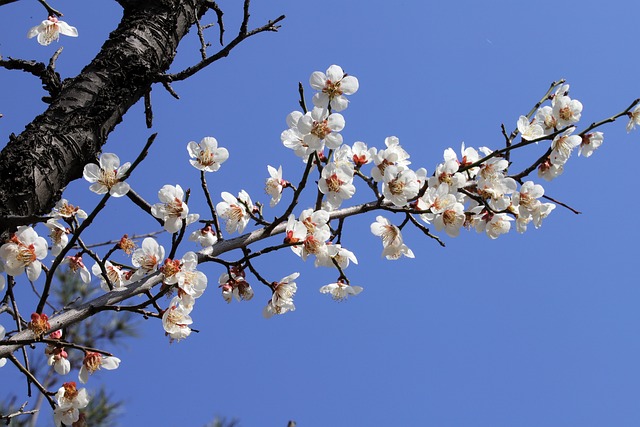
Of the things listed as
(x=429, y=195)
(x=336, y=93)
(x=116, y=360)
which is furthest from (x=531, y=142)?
(x=116, y=360)

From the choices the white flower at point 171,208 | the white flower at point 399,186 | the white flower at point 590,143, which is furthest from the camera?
the white flower at point 590,143

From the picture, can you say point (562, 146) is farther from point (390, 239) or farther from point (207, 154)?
point (207, 154)

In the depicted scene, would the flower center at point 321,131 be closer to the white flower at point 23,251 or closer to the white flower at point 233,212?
the white flower at point 233,212

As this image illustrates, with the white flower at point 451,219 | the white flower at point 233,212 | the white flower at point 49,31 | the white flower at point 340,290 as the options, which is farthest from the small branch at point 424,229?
the white flower at point 49,31

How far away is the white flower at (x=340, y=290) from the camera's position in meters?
1.84

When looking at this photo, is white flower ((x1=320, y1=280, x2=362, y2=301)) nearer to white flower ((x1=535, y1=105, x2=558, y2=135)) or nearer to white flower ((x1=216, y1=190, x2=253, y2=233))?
white flower ((x1=216, y1=190, x2=253, y2=233))

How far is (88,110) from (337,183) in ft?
2.30

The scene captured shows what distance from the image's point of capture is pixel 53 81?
1.66 metres

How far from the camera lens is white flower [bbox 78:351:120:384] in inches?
62.4

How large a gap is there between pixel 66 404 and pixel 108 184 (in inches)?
23.9

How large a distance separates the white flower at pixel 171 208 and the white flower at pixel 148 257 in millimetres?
67

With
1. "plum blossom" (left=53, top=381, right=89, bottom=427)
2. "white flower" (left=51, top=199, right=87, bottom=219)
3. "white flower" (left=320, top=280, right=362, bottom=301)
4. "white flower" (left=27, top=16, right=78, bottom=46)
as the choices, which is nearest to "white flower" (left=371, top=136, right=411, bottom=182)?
"white flower" (left=320, top=280, right=362, bottom=301)

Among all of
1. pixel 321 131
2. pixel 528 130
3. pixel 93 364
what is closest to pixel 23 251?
pixel 93 364

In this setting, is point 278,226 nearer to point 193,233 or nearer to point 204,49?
point 193,233
